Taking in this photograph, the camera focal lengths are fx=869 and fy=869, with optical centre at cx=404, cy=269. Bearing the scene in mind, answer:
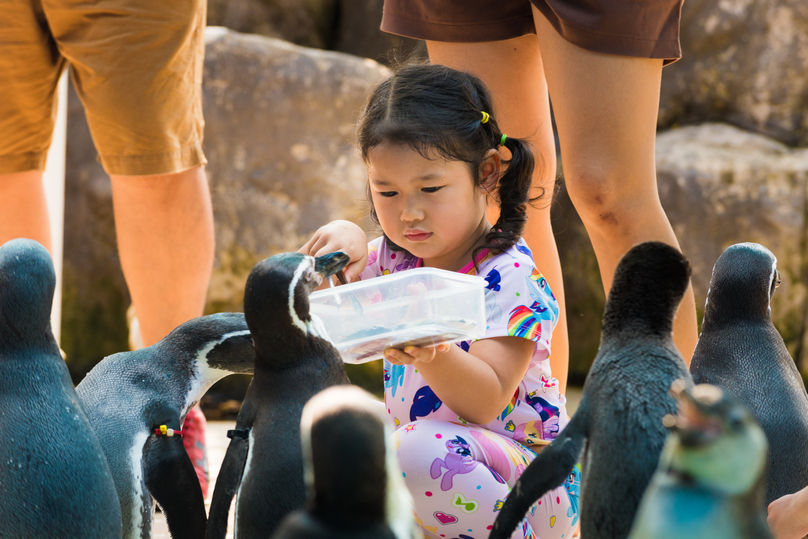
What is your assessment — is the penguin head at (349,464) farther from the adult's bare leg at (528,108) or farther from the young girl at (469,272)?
the adult's bare leg at (528,108)

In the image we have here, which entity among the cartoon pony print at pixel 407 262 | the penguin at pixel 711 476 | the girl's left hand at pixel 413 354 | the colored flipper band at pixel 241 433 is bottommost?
the cartoon pony print at pixel 407 262

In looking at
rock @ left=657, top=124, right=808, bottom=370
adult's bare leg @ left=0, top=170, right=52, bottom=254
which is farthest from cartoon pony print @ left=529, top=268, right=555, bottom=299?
rock @ left=657, top=124, right=808, bottom=370

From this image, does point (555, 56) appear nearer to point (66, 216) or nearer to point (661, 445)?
point (661, 445)

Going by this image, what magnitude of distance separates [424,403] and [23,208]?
4.93 ft

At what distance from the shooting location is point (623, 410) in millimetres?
1215

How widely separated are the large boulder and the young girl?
9.37 ft

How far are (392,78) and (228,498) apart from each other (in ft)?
3.85

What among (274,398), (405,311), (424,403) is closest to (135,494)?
(274,398)

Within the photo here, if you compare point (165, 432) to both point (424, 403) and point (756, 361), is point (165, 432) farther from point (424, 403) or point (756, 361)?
point (756, 361)

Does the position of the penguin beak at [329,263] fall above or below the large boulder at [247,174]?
above

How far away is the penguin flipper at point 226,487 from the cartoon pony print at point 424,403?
663 millimetres

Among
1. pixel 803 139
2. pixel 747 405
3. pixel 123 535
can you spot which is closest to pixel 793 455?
pixel 747 405

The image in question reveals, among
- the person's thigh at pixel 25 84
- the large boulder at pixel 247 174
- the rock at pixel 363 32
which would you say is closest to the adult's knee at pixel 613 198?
the person's thigh at pixel 25 84

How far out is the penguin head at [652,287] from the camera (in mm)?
1301
